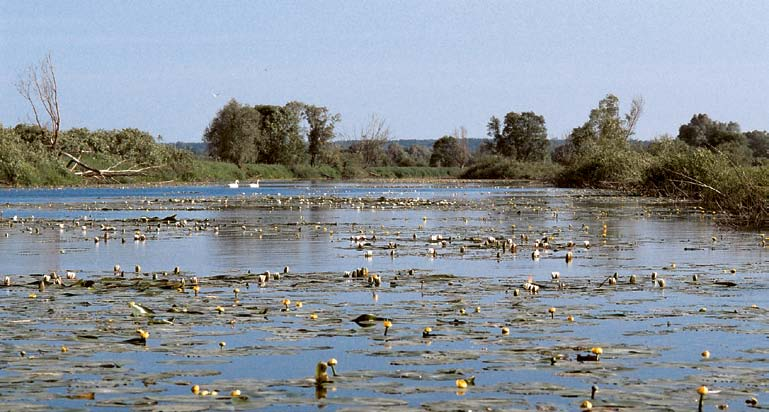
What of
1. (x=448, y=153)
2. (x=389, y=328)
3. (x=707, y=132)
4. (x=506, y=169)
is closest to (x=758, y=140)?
(x=707, y=132)

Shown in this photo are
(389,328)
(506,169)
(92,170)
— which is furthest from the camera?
(506,169)

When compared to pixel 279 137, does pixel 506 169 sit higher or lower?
lower

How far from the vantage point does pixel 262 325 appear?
10.7 m

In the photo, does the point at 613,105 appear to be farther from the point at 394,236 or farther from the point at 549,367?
the point at 549,367

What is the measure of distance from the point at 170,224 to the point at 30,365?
68.1 feet

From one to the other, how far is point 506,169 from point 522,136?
37236 mm

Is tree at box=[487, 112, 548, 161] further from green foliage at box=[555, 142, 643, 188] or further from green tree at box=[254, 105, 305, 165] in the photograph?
green foliage at box=[555, 142, 643, 188]

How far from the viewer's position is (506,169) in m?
122

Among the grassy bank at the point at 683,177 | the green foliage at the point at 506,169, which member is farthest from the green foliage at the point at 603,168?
the green foliage at the point at 506,169

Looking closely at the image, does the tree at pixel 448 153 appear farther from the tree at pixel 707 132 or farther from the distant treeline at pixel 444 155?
the tree at pixel 707 132

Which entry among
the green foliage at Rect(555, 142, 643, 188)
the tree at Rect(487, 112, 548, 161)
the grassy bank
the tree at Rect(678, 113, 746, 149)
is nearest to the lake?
the grassy bank

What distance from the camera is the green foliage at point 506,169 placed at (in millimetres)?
112938

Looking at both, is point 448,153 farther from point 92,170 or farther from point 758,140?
point 92,170

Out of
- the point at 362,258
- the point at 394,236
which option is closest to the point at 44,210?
the point at 394,236
